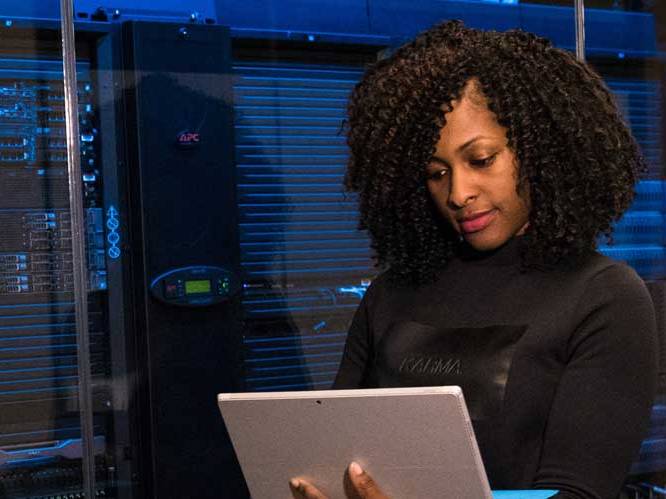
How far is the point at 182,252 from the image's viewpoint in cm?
328

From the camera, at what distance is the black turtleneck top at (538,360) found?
4.50ft

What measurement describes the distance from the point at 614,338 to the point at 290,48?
2.34 m

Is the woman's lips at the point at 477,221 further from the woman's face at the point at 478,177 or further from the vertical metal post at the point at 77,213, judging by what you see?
the vertical metal post at the point at 77,213

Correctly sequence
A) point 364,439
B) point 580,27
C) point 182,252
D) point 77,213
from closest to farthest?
point 364,439 → point 77,213 → point 182,252 → point 580,27

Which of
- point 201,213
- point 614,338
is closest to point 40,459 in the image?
point 201,213

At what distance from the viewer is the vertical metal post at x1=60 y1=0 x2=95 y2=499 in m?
3.15

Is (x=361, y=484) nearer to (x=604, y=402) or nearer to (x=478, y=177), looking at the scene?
(x=604, y=402)

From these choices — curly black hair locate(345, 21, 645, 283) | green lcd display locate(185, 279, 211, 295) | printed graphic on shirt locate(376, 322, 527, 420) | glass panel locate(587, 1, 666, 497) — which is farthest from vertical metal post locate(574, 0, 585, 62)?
printed graphic on shirt locate(376, 322, 527, 420)

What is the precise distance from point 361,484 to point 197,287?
2061 mm

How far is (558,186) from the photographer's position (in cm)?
157

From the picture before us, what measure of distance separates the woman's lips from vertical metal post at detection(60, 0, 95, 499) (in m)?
1.85

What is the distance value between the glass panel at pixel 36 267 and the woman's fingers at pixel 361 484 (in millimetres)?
2054

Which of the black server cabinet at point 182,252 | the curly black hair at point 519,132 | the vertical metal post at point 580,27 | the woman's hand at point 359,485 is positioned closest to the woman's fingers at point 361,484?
the woman's hand at point 359,485

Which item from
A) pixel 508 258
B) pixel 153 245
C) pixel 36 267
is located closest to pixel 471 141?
pixel 508 258
